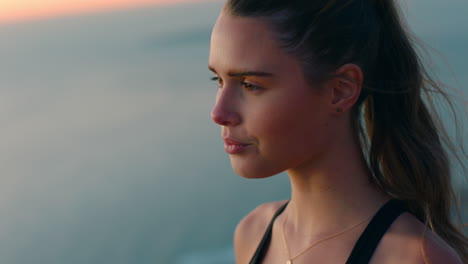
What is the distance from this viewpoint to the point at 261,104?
1.75 m

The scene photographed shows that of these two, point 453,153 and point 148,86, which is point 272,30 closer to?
point 453,153

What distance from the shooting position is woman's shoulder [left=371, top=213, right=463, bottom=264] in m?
1.68

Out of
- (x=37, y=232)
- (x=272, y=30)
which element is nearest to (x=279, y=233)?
(x=272, y=30)

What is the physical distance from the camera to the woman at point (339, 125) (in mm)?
1746

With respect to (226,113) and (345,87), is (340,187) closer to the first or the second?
(345,87)

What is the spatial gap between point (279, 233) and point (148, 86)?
7.11 meters

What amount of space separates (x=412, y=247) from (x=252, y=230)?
2.58 feet

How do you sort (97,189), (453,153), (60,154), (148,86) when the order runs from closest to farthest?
(453,153)
(97,189)
(60,154)
(148,86)

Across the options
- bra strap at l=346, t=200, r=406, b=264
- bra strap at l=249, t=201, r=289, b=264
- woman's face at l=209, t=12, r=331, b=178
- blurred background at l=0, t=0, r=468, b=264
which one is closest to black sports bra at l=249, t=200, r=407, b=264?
bra strap at l=346, t=200, r=406, b=264

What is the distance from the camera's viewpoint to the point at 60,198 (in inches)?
263

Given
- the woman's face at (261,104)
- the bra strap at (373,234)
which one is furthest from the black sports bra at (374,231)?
the woman's face at (261,104)

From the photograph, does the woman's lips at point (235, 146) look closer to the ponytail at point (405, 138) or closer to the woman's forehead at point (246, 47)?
the woman's forehead at point (246, 47)

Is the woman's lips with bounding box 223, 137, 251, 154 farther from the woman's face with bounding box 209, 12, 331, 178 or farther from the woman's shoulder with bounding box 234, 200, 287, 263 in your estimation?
the woman's shoulder with bounding box 234, 200, 287, 263

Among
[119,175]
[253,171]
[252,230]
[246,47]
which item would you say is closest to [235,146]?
[253,171]
